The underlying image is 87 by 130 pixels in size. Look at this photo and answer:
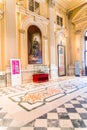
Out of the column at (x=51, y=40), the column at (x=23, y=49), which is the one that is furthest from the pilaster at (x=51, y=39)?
the column at (x=23, y=49)

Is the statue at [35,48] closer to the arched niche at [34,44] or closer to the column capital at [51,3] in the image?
the arched niche at [34,44]

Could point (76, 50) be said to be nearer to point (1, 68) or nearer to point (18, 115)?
point (1, 68)

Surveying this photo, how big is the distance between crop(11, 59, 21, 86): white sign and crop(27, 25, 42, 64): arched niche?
1.08m

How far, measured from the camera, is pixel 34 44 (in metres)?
8.29

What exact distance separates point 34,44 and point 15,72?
2.39m

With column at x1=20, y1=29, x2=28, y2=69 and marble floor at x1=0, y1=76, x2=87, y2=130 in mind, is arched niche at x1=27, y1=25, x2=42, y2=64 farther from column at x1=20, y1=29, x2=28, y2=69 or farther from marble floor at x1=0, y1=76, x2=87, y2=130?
marble floor at x1=0, y1=76, x2=87, y2=130

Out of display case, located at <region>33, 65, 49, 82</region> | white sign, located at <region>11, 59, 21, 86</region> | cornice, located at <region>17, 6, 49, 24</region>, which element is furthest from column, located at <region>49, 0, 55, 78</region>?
white sign, located at <region>11, 59, 21, 86</region>

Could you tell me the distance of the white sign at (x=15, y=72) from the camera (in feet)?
22.2

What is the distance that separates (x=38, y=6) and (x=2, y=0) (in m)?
2.83

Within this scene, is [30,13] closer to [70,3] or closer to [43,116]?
[70,3]

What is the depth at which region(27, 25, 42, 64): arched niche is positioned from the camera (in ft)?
26.1

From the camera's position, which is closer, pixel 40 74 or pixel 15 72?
pixel 15 72

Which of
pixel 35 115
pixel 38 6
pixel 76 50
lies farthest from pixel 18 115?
pixel 76 50

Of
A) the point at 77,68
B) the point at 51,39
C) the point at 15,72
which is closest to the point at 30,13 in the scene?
the point at 51,39
